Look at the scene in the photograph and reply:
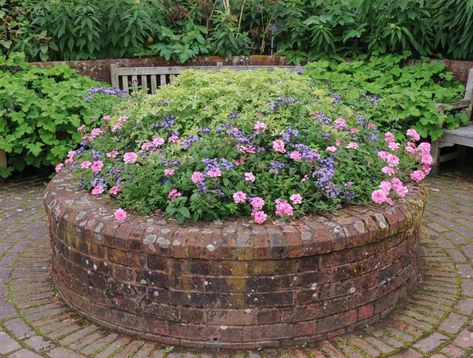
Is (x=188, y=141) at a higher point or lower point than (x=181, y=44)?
lower

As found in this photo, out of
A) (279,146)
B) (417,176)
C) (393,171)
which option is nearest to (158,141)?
(279,146)

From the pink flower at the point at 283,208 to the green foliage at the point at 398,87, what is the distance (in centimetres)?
246

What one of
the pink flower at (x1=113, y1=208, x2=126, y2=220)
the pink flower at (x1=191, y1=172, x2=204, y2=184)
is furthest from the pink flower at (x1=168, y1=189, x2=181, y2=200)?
the pink flower at (x1=113, y1=208, x2=126, y2=220)

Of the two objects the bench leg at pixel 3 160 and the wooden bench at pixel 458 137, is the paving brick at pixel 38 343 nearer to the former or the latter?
the bench leg at pixel 3 160

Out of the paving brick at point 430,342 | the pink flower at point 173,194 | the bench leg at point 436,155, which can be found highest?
the pink flower at point 173,194

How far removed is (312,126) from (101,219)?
4.37ft

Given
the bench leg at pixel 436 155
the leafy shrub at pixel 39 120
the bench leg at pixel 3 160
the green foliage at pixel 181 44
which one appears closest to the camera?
the leafy shrub at pixel 39 120

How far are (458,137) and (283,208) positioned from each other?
139 inches

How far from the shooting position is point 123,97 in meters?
4.45

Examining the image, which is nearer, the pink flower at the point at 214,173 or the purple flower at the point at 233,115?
the pink flower at the point at 214,173

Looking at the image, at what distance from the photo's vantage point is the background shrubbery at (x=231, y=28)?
263 inches

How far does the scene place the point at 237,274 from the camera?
268cm

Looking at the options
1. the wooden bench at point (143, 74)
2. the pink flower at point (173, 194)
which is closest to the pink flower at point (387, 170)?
the pink flower at point (173, 194)

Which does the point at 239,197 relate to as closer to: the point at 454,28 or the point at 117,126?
the point at 117,126
